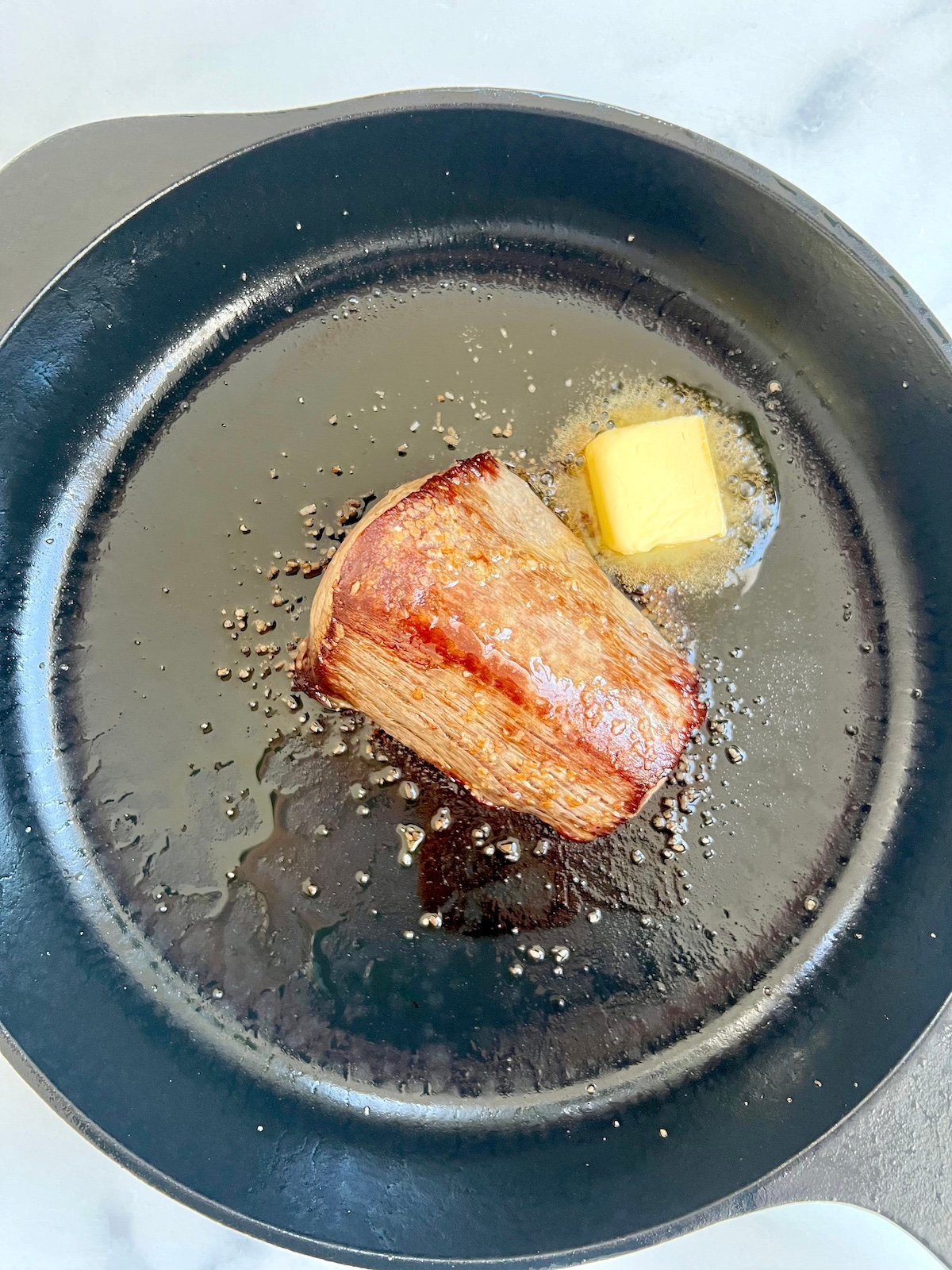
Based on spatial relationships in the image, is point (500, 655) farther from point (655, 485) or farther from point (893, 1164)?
point (893, 1164)

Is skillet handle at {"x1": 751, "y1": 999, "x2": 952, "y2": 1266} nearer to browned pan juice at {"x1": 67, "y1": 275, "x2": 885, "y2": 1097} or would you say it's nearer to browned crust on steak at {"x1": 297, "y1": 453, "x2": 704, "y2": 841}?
browned pan juice at {"x1": 67, "y1": 275, "x2": 885, "y2": 1097}

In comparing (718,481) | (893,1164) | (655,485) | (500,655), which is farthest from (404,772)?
(893,1164)

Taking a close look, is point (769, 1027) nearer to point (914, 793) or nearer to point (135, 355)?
point (914, 793)

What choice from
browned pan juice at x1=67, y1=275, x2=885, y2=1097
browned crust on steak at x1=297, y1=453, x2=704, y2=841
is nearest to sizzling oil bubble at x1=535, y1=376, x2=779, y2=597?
browned pan juice at x1=67, y1=275, x2=885, y2=1097

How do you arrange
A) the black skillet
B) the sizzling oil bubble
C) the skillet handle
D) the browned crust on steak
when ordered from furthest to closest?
1. the sizzling oil bubble
2. the black skillet
3. the skillet handle
4. the browned crust on steak

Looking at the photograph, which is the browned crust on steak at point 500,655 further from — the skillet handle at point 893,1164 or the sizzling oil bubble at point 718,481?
the skillet handle at point 893,1164

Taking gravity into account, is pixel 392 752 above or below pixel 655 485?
below

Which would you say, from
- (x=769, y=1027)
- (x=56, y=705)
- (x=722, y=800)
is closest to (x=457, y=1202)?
(x=769, y=1027)

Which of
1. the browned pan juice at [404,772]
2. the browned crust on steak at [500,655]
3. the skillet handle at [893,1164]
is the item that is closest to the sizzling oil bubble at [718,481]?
the browned pan juice at [404,772]
